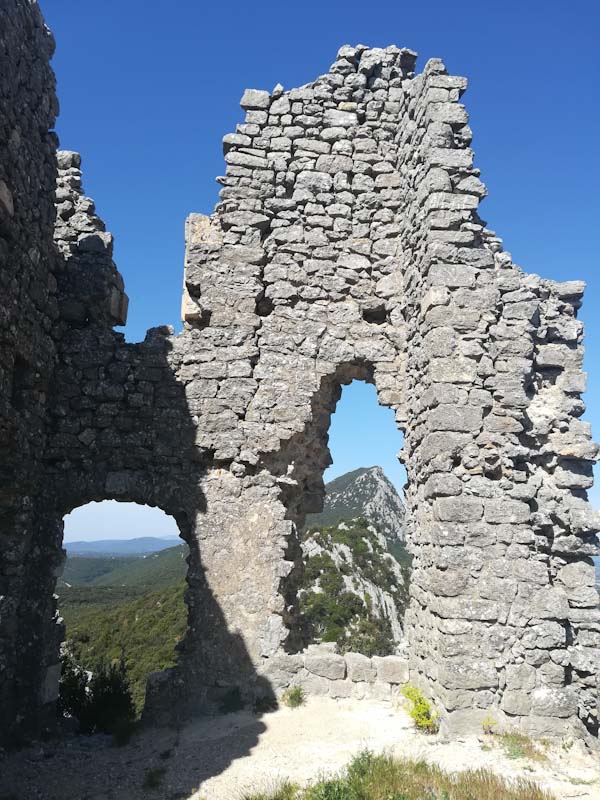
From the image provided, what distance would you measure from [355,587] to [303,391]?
1200 centimetres

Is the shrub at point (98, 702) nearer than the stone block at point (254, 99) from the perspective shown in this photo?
Yes

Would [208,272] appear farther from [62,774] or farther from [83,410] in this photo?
[62,774]

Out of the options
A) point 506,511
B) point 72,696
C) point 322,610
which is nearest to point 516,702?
point 506,511

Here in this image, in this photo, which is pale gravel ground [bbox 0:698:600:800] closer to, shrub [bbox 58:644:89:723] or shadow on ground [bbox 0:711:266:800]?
shadow on ground [bbox 0:711:266:800]

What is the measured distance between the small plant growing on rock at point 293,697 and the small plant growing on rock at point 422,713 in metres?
1.18

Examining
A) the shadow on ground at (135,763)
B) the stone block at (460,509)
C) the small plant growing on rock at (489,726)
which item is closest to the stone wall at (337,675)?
the shadow on ground at (135,763)

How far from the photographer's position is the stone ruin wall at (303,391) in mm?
5461

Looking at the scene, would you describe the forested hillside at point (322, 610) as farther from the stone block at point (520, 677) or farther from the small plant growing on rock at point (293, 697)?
the stone block at point (520, 677)

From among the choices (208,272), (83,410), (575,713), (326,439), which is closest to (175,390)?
(83,410)

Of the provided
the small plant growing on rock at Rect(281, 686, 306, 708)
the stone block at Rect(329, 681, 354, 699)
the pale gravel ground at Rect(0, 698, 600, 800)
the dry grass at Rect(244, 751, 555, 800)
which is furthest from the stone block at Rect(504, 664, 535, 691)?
the small plant growing on rock at Rect(281, 686, 306, 708)

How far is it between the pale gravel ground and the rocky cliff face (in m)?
4.76

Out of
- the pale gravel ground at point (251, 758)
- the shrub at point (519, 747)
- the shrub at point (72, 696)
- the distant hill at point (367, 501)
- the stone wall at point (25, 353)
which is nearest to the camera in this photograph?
the pale gravel ground at point (251, 758)

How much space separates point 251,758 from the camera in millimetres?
5102

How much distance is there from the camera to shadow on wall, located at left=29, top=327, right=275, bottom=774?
6191mm
